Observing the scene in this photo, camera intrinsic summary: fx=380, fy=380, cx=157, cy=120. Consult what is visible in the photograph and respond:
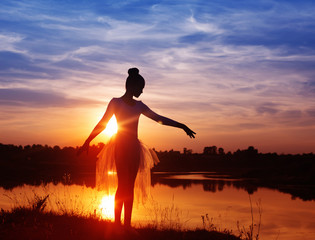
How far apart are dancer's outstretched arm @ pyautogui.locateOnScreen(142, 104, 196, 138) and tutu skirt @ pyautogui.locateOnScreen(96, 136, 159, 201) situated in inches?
19.2

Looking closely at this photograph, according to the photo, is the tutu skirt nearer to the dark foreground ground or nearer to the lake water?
the dark foreground ground

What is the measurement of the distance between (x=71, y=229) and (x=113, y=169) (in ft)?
4.16

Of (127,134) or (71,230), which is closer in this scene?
(127,134)

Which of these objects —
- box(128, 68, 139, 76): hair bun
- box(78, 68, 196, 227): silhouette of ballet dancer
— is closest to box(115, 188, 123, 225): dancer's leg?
box(78, 68, 196, 227): silhouette of ballet dancer

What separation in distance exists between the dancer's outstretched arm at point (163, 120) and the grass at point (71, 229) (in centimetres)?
191

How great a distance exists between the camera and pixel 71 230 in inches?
259

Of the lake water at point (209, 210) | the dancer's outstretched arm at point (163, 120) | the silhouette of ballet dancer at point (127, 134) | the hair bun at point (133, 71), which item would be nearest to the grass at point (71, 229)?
the silhouette of ballet dancer at point (127, 134)

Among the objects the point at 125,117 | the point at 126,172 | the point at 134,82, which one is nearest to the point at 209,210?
the point at 126,172

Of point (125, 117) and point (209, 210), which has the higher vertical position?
point (125, 117)

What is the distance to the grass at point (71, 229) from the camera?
6.62 meters

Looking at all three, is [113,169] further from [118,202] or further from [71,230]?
[71,230]

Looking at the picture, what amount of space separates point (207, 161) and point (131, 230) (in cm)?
8470

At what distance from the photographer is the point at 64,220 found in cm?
814

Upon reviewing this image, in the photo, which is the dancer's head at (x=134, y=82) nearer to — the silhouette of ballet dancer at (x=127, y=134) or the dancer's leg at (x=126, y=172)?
the silhouette of ballet dancer at (x=127, y=134)
